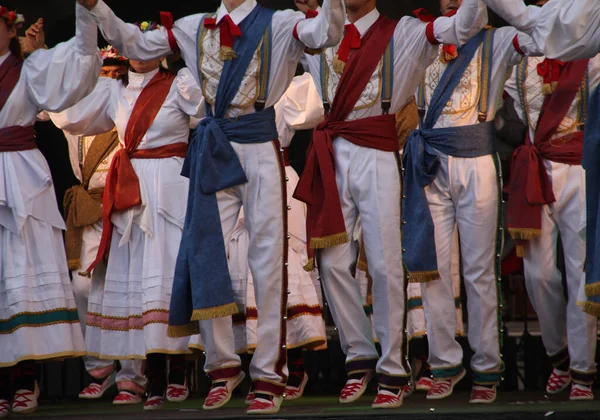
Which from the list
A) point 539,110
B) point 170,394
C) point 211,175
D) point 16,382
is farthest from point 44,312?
point 539,110

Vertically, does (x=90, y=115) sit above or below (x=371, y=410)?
above

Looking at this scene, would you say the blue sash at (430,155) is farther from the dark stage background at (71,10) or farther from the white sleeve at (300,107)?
the dark stage background at (71,10)

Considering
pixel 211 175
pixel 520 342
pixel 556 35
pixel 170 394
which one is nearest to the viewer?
pixel 556 35

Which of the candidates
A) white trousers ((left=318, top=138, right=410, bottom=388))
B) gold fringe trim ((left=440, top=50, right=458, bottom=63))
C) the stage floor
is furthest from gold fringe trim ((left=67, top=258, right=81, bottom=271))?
gold fringe trim ((left=440, top=50, right=458, bottom=63))

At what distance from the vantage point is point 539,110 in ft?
19.4

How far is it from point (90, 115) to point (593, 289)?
320cm

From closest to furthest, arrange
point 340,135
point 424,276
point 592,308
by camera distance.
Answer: point 592,308
point 340,135
point 424,276

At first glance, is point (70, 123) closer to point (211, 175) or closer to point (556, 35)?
point (211, 175)

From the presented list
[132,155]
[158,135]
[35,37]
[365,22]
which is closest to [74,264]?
[132,155]

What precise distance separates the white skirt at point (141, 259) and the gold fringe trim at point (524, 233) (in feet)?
5.86

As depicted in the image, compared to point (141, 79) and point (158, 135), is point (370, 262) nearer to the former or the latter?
point (158, 135)

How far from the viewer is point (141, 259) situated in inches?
242

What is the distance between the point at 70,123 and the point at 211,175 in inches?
63.0

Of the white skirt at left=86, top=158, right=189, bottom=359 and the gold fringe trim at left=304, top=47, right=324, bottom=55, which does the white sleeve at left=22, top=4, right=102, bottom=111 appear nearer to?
the white skirt at left=86, top=158, right=189, bottom=359
